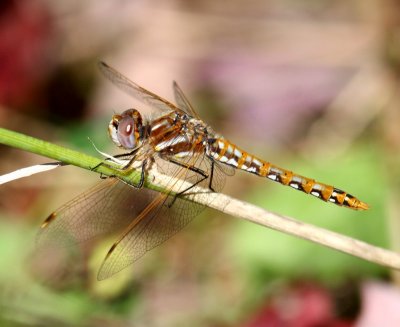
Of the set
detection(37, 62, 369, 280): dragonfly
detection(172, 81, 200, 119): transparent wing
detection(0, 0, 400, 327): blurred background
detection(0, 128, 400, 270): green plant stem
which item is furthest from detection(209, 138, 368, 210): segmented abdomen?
detection(0, 128, 400, 270): green plant stem

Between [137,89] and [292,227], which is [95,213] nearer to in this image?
[137,89]

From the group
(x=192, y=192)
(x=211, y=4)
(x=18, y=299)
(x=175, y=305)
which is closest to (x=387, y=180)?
(x=175, y=305)

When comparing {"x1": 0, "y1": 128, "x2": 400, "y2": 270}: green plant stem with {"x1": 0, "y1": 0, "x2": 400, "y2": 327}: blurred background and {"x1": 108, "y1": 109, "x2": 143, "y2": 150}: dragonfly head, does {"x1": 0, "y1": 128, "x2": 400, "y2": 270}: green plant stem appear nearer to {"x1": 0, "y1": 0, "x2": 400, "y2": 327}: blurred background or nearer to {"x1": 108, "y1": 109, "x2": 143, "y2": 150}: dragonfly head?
{"x1": 108, "y1": 109, "x2": 143, "y2": 150}: dragonfly head

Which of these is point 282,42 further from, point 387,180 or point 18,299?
point 18,299

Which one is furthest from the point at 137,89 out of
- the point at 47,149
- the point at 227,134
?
the point at 227,134

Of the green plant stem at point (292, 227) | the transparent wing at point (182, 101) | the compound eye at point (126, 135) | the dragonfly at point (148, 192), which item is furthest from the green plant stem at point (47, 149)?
the transparent wing at point (182, 101)

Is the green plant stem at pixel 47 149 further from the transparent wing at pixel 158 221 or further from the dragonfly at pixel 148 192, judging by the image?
the transparent wing at pixel 158 221
